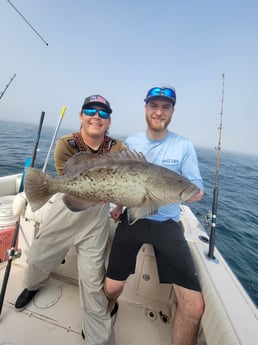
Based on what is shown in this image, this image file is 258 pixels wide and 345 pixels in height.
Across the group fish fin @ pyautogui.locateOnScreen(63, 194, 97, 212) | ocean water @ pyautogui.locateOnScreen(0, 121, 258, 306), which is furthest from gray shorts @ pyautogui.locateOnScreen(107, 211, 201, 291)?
ocean water @ pyautogui.locateOnScreen(0, 121, 258, 306)

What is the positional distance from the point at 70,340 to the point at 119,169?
7.92ft

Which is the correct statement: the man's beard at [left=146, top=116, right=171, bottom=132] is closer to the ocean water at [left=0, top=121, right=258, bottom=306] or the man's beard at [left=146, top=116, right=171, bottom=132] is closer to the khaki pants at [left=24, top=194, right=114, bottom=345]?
the khaki pants at [left=24, top=194, right=114, bottom=345]

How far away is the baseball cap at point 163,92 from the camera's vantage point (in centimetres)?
264

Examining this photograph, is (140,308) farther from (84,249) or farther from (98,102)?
(98,102)

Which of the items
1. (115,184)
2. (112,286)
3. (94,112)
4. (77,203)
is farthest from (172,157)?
(112,286)

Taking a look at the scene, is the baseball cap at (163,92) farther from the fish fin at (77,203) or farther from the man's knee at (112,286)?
the man's knee at (112,286)

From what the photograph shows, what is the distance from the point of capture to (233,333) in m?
1.67

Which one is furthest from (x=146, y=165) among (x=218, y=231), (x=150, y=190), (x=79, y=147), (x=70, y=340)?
(x=218, y=231)

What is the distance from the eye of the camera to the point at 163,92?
2643mm

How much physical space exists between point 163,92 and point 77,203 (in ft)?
6.20

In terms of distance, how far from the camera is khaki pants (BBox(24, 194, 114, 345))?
7.79ft

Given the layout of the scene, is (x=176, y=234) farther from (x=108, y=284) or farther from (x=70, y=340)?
(x=70, y=340)

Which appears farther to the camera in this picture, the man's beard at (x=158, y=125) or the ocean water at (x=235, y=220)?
the ocean water at (x=235, y=220)

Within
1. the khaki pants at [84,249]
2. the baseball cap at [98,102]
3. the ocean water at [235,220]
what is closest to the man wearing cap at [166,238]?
the khaki pants at [84,249]
